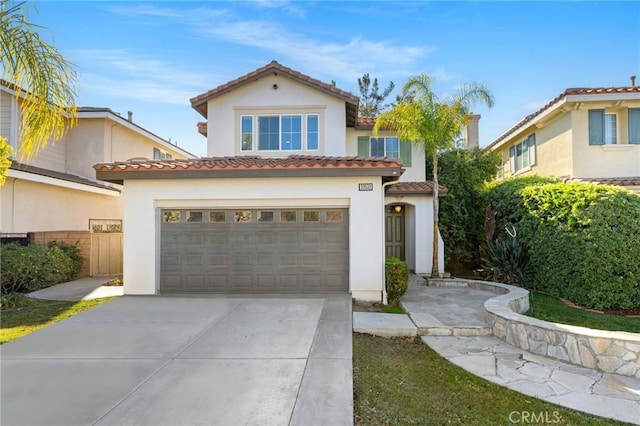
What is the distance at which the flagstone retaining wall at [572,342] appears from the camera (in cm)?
533

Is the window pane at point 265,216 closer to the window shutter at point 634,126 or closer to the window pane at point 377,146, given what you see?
the window pane at point 377,146

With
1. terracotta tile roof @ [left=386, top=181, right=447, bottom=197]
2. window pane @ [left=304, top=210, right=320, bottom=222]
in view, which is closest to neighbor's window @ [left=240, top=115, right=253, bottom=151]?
window pane @ [left=304, top=210, right=320, bottom=222]

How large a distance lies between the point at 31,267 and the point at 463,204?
16646 mm

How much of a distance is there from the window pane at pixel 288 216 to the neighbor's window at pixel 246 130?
501cm

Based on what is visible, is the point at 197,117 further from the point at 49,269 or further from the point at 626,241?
the point at 626,241

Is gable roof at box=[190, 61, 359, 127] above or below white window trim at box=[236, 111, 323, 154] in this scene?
above

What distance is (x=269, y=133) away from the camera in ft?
45.7

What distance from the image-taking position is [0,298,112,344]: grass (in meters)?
7.34

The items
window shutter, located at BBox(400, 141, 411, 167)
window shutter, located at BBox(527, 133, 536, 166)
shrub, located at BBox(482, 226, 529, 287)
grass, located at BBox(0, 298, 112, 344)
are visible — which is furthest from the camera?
window shutter, located at BBox(527, 133, 536, 166)

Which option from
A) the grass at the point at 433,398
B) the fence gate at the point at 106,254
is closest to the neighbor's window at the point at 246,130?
the fence gate at the point at 106,254

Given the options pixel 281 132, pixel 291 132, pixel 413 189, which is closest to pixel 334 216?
pixel 413 189

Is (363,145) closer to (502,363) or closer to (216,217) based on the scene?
(216,217)

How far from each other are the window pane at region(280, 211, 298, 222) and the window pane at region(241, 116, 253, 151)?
4895 mm

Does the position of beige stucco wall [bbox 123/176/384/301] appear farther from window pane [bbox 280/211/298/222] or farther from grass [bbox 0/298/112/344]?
grass [bbox 0/298/112/344]
